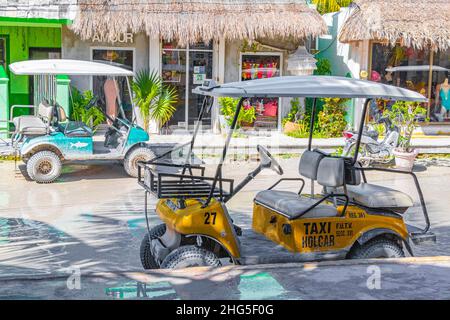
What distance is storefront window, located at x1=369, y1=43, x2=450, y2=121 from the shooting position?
56.5 feet

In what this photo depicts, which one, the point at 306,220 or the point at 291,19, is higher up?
the point at 291,19

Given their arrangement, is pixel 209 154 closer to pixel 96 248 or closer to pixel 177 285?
pixel 96 248

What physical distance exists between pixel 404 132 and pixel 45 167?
6.93 meters

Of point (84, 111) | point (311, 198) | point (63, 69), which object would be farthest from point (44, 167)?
point (311, 198)


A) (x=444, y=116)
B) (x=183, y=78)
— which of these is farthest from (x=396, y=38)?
(x=183, y=78)

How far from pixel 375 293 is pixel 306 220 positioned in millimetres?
967

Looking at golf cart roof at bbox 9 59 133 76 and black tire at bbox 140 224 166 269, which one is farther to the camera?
golf cart roof at bbox 9 59 133 76

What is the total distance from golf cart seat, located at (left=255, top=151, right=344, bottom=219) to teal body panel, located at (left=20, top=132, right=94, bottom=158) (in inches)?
228

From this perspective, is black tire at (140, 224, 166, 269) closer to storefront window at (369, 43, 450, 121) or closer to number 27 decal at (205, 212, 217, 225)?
number 27 decal at (205, 212, 217, 225)

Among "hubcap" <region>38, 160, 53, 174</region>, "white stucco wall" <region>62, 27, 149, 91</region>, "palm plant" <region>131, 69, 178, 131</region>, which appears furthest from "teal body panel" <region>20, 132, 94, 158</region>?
"white stucco wall" <region>62, 27, 149, 91</region>

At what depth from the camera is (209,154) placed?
14508mm

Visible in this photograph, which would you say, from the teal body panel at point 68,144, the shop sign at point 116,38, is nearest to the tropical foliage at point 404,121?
the teal body panel at point 68,144

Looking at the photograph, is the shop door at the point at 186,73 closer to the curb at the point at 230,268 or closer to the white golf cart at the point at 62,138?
the white golf cart at the point at 62,138
